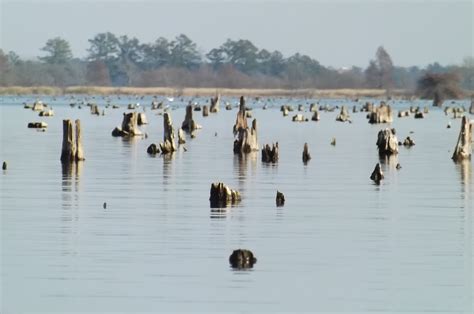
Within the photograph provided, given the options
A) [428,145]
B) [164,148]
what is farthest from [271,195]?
[428,145]

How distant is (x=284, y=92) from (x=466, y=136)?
151 meters

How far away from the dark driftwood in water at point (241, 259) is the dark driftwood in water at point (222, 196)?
7.97 meters

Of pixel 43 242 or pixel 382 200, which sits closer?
pixel 43 242

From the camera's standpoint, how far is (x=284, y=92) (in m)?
190

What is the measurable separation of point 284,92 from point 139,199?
6388 inches

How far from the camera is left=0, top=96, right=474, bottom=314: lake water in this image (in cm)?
1709

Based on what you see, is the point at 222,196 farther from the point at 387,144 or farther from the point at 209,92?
the point at 209,92

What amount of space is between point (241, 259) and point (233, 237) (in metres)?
2.93

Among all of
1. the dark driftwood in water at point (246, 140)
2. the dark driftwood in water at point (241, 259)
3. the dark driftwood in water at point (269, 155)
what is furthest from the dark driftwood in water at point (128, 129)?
the dark driftwood in water at point (241, 259)

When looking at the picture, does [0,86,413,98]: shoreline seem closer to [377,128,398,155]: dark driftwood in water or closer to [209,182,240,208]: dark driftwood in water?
[377,128,398,155]: dark driftwood in water

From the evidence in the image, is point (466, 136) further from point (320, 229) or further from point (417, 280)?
point (417, 280)

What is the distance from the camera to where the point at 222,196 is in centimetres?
2828

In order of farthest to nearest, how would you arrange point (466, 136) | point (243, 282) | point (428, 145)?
point (428, 145)
point (466, 136)
point (243, 282)

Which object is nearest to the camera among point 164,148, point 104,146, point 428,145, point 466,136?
point 466,136
